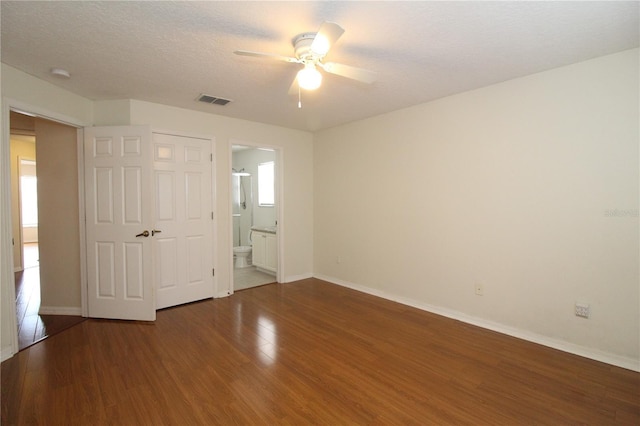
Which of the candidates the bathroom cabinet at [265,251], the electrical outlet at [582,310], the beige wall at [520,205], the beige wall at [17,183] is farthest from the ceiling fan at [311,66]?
the beige wall at [17,183]

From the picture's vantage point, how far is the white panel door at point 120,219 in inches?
131

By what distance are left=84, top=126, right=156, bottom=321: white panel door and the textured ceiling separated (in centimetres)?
56

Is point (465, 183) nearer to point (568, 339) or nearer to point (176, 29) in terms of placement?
point (568, 339)

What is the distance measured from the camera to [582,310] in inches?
101

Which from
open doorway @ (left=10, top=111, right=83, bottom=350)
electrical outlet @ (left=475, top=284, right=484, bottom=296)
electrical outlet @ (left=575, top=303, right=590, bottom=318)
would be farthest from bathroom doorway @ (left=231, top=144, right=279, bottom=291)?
electrical outlet @ (left=575, top=303, right=590, bottom=318)

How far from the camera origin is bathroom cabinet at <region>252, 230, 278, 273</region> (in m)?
5.16

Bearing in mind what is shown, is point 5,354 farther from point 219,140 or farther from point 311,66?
point 311,66

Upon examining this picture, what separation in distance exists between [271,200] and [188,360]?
4.05 meters

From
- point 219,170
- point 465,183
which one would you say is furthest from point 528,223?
point 219,170

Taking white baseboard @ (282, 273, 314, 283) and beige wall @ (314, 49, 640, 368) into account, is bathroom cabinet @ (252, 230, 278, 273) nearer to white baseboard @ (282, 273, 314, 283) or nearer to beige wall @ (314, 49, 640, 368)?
white baseboard @ (282, 273, 314, 283)

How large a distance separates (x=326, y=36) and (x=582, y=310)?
10.0ft

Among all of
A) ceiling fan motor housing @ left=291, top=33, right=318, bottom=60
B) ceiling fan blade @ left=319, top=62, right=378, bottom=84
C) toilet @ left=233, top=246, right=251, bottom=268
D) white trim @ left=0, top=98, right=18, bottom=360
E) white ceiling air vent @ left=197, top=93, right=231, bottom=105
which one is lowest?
toilet @ left=233, top=246, right=251, bottom=268

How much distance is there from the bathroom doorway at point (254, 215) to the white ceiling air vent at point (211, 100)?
4.64ft

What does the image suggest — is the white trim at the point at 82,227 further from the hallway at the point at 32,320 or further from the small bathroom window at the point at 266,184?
the small bathroom window at the point at 266,184
